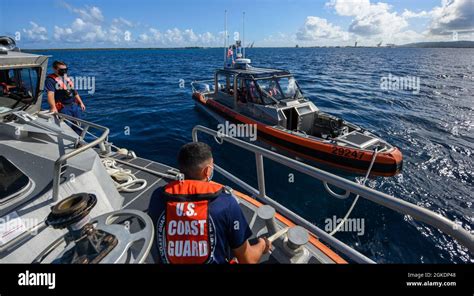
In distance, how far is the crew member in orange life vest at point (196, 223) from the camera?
1566 millimetres

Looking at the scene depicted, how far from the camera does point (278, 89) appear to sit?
906 cm

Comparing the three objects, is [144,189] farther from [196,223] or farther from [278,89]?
[278,89]

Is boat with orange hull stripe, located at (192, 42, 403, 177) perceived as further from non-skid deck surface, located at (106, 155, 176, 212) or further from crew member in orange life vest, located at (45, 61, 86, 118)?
crew member in orange life vest, located at (45, 61, 86, 118)

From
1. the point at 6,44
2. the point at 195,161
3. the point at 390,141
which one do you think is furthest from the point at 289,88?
the point at 195,161

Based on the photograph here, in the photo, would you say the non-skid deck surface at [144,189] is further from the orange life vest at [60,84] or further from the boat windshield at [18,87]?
the orange life vest at [60,84]

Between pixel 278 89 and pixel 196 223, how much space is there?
821cm

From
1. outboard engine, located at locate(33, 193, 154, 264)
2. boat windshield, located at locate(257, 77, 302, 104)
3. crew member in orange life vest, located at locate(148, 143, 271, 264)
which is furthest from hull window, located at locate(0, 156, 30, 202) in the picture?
boat windshield, located at locate(257, 77, 302, 104)

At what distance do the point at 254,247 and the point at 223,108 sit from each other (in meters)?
8.88

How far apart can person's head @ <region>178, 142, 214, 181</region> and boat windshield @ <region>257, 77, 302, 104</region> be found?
739 centimetres

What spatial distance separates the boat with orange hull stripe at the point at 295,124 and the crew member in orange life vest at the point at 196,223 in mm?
5529

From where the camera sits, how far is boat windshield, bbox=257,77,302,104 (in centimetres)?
896
